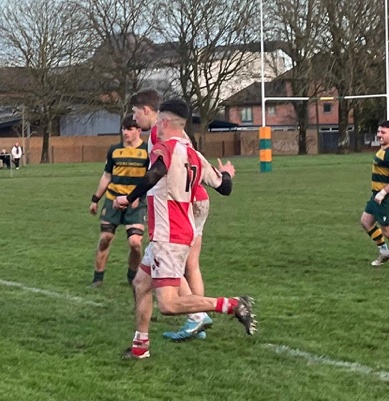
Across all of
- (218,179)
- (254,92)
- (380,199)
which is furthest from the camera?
(254,92)

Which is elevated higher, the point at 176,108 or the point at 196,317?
the point at 176,108

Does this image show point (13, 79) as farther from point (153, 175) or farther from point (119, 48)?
point (153, 175)

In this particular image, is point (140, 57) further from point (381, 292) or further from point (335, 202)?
point (381, 292)

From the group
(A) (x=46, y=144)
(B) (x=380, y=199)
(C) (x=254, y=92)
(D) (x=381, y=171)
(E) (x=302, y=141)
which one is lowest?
(B) (x=380, y=199)

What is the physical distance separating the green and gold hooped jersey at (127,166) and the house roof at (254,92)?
1845 inches

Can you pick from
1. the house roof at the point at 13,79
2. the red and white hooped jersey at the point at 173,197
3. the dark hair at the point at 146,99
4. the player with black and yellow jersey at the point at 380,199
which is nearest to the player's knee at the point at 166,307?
the red and white hooped jersey at the point at 173,197

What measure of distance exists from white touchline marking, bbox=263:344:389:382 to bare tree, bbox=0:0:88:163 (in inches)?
2020

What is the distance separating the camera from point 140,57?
59.0 m

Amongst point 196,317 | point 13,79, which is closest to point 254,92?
point 13,79

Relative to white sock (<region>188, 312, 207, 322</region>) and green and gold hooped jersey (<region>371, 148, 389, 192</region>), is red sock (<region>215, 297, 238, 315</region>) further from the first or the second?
green and gold hooped jersey (<region>371, 148, 389, 192</region>)

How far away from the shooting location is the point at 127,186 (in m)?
8.48

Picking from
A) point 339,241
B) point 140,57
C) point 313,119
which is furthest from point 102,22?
point 339,241

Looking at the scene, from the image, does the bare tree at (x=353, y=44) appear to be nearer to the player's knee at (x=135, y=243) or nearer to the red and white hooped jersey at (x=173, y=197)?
the player's knee at (x=135, y=243)

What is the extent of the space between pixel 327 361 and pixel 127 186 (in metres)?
3.44
